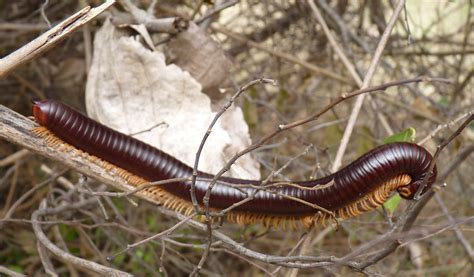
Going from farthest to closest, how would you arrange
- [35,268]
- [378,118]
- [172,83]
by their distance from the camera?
[35,268] → [378,118] → [172,83]

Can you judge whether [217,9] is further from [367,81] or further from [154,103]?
[367,81]

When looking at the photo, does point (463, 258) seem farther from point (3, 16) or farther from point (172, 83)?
point (3, 16)

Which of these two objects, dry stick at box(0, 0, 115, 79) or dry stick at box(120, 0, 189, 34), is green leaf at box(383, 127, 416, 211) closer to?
dry stick at box(120, 0, 189, 34)

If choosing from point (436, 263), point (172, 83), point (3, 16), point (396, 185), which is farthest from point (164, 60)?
point (436, 263)

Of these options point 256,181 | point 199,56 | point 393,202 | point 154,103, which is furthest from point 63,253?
point 393,202

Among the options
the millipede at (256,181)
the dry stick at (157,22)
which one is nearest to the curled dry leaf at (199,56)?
the dry stick at (157,22)

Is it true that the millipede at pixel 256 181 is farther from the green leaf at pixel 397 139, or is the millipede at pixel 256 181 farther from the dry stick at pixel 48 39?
the dry stick at pixel 48 39
